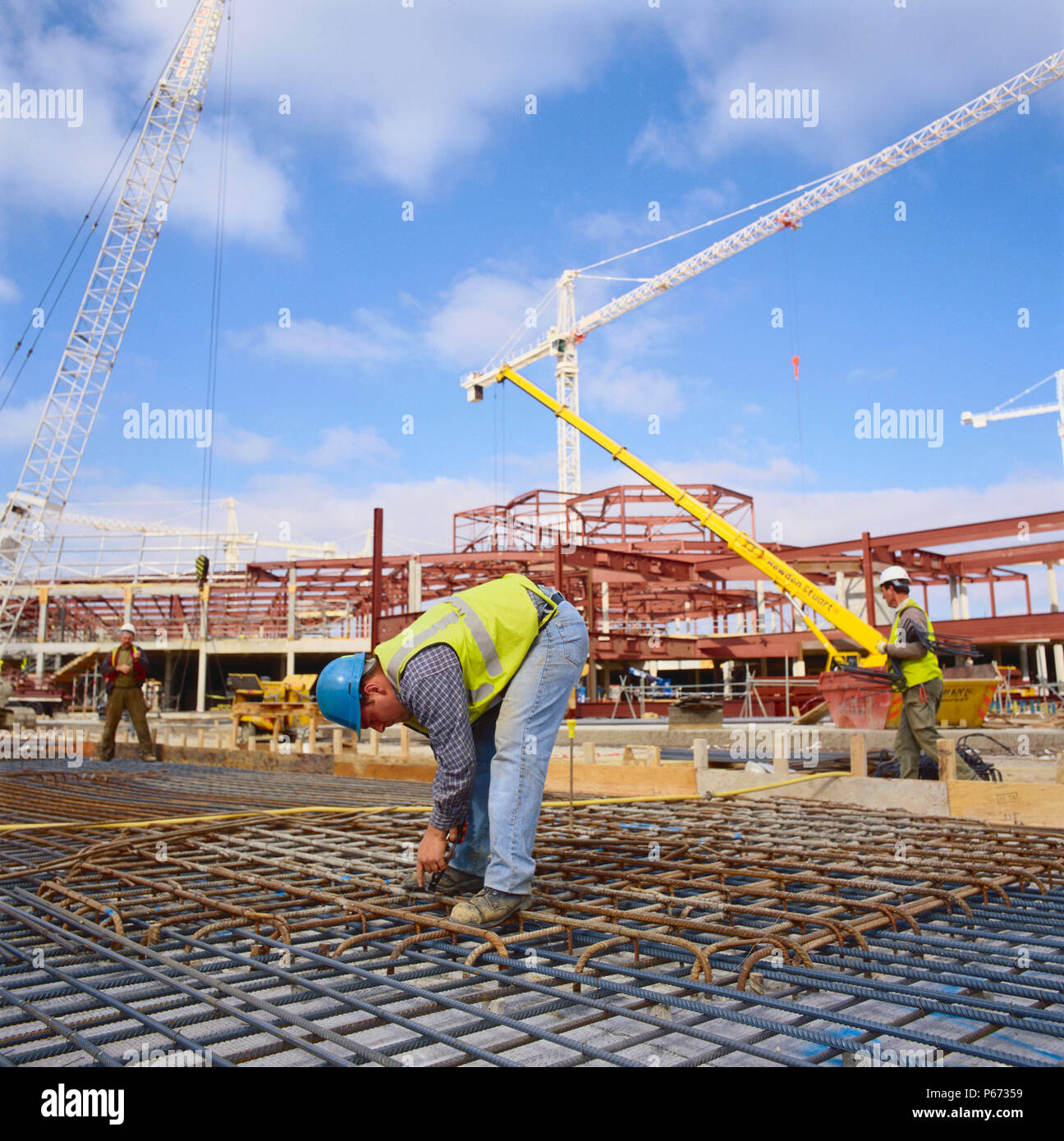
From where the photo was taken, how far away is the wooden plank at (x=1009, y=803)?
4.98 meters

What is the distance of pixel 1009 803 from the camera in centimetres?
514

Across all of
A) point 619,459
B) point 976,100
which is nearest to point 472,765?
point 619,459

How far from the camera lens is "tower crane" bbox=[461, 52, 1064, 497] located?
129ft

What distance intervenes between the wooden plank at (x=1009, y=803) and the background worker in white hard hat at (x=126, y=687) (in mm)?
8828

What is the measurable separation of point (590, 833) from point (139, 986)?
2639mm

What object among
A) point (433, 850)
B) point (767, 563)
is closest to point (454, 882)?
point (433, 850)

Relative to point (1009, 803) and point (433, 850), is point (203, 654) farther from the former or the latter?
point (433, 850)

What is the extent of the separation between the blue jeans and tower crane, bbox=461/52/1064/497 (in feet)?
94.6

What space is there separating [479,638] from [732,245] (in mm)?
49840

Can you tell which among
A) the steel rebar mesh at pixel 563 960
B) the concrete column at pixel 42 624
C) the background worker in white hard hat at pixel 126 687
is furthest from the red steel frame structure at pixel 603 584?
the steel rebar mesh at pixel 563 960

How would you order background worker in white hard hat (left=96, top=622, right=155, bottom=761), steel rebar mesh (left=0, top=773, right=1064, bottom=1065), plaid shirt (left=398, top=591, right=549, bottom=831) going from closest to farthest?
steel rebar mesh (left=0, top=773, right=1064, bottom=1065), plaid shirt (left=398, top=591, right=549, bottom=831), background worker in white hard hat (left=96, top=622, right=155, bottom=761)

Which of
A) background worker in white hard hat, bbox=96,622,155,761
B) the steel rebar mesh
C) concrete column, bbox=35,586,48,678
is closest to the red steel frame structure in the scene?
concrete column, bbox=35,586,48,678

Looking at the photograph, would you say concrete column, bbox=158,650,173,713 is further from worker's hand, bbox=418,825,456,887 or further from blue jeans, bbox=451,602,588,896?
worker's hand, bbox=418,825,456,887

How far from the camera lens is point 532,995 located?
2291 mm
